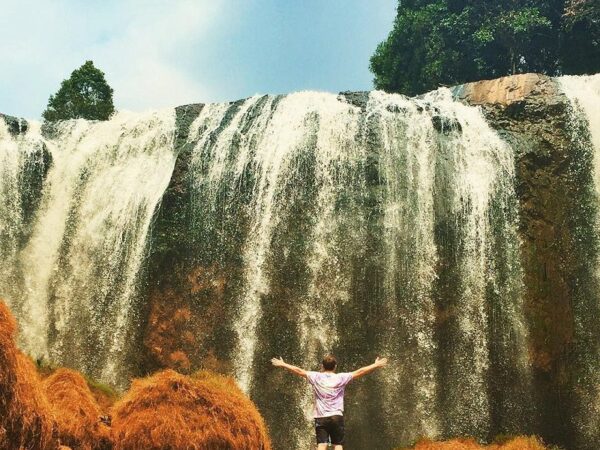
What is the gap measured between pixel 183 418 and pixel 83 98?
28.5 meters

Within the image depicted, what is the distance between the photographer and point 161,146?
16.8m

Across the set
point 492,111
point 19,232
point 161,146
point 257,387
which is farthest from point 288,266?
point 19,232

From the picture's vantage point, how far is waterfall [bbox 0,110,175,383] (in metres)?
14.4

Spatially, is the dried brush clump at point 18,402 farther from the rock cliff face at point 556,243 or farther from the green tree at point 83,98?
the green tree at point 83,98

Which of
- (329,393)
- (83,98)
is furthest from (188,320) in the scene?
(83,98)

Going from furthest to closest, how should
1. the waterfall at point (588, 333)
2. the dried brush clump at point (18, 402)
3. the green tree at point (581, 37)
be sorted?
the green tree at point (581, 37), the waterfall at point (588, 333), the dried brush clump at point (18, 402)

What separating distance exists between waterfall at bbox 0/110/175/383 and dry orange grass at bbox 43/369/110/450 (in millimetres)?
6822

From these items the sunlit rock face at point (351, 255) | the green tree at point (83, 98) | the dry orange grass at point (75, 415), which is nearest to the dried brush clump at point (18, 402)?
the dry orange grass at point (75, 415)

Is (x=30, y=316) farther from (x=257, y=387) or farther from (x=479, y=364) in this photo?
(x=479, y=364)

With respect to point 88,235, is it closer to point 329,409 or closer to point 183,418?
point 183,418

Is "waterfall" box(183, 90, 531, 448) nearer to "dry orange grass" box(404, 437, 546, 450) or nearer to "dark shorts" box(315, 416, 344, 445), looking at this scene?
"dry orange grass" box(404, 437, 546, 450)

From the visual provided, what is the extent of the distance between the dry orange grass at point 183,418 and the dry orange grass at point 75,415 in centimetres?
18

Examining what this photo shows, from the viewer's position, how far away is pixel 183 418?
6.57m

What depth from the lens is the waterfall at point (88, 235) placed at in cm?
1438
